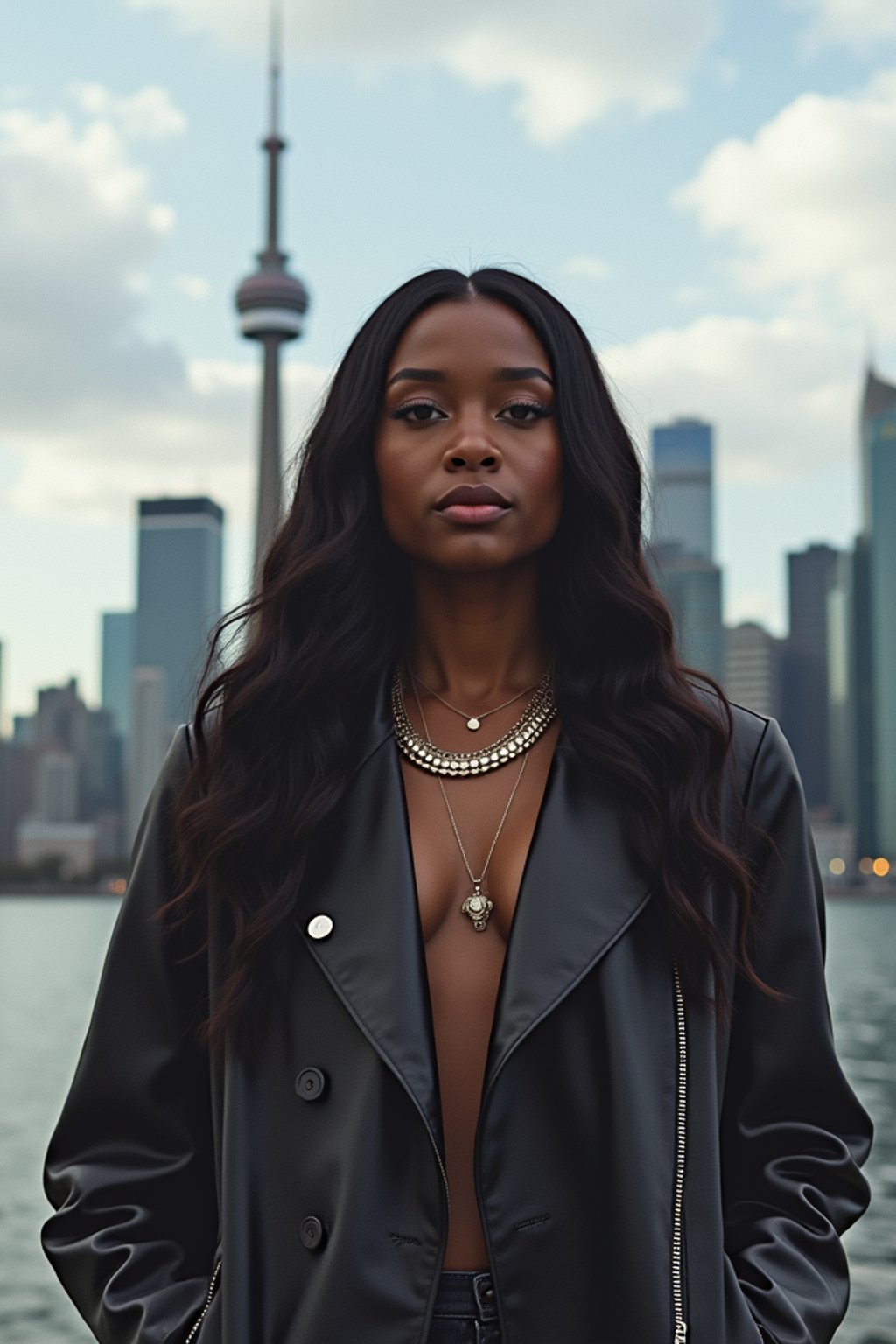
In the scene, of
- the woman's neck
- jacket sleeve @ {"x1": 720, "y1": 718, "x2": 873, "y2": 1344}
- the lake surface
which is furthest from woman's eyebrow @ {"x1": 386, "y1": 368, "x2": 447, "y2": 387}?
the lake surface

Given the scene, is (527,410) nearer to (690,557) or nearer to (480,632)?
(480,632)

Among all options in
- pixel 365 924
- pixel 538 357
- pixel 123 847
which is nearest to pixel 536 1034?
pixel 365 924

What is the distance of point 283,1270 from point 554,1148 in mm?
414

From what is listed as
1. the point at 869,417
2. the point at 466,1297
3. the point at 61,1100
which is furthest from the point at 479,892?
the point at 869,417

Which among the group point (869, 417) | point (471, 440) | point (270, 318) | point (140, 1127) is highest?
point (869, 417)

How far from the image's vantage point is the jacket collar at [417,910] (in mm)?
2193

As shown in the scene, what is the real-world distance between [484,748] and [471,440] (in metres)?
0.49

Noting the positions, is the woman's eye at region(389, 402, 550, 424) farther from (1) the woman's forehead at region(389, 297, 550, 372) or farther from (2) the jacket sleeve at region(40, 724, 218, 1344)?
(2) the jacket sleeve at region(40, 724, 218, 1344)

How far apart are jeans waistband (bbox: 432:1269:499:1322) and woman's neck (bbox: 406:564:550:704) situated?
880mm

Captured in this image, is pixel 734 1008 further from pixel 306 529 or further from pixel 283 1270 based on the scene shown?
pixel 306 529

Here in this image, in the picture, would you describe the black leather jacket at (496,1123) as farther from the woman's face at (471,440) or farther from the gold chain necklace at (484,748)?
the woman's face at (471,440)

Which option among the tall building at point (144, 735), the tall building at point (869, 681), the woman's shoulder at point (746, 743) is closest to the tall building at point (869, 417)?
the tall building at point (869, 681)

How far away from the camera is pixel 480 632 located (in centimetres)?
259

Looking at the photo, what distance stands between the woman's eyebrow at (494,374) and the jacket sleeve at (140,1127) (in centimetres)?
79
